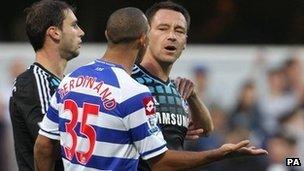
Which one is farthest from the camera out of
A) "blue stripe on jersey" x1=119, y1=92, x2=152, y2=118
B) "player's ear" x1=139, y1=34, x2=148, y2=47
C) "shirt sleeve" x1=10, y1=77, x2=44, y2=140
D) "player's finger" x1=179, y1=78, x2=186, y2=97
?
"player's finger" x1=179, y1=78, x2=186, y2=97

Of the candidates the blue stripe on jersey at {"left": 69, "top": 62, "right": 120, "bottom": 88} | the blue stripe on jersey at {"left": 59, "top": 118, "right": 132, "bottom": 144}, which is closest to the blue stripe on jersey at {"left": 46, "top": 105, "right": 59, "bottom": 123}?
the blue stripe on jersey at {"left": 69, "top": 62, "right": 120, "bottom": 88}

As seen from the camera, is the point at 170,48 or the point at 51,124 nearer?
the point at 51,124

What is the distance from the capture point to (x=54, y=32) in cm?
679

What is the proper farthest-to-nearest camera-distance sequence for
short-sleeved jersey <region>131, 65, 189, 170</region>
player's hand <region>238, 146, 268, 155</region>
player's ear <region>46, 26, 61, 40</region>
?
player's ear <region>46, 26, 61, 40</region> < short-sleeved jersey <region>131, 65, 189, 170</region> < player's hand <region>238, 146, 268, 155</region>

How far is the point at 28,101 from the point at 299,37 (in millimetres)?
8651

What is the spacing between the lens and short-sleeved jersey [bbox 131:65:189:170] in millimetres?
6629

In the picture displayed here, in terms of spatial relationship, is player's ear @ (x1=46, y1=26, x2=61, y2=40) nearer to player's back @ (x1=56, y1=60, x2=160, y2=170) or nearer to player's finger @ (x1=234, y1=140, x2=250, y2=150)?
player's back @ (x1=56, y1=60, x2=160, y2=170)

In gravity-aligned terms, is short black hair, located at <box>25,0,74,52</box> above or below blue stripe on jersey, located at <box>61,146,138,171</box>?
above

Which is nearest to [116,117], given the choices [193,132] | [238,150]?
[238,150]

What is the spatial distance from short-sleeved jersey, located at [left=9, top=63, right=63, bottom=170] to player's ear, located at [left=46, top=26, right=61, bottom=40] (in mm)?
240

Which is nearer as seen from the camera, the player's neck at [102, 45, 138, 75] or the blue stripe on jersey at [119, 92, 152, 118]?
the blue stripe on jersey at [119, 92, 152, 118]

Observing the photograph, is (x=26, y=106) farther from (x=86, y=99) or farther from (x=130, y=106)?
(x=130, y=106)

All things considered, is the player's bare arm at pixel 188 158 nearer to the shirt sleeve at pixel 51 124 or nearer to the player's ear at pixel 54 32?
the shirt sleeve at pixel 51 124

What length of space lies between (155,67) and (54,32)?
0.71 m
